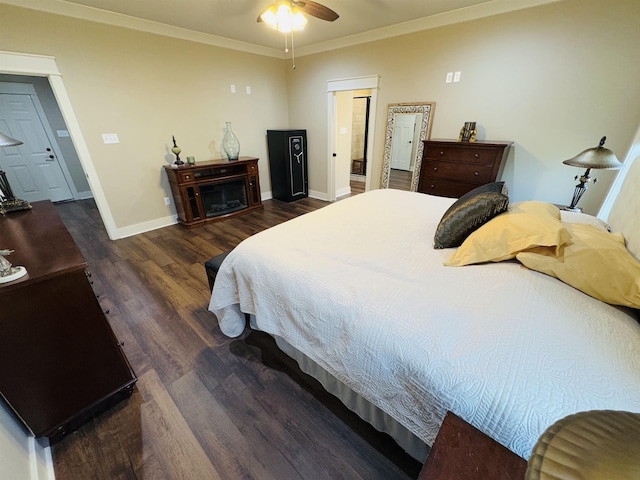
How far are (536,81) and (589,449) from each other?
3.53 meters

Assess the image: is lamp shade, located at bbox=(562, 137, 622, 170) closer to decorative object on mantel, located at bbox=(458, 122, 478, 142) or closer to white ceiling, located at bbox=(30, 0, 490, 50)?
decorative object on mantel, located at bbox=(458, 122, 478, 142)

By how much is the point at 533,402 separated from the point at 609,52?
10.7 feet

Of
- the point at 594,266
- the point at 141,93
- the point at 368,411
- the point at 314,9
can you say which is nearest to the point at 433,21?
the point at 314,9

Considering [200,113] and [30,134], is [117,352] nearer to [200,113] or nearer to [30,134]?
[200,113]

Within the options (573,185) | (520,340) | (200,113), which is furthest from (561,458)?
(200,113)

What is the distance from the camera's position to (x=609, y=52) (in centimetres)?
223

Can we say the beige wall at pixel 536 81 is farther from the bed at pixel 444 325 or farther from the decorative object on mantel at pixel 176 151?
the decorative object on mantel at pixel 176 151

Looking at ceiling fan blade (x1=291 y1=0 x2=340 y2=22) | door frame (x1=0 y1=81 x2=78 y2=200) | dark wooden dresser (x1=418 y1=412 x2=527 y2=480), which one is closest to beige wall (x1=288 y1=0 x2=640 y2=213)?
ceiling fan blade (x1=291 y1=0 x2=340 y2=22)

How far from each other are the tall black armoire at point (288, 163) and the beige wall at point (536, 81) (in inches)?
65.8

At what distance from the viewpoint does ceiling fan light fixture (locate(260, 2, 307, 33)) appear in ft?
6.47

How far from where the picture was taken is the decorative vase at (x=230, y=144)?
395 centimetres

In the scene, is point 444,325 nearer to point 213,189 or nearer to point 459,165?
point 459,165

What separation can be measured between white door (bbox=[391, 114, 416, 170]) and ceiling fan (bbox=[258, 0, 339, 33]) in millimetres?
1695

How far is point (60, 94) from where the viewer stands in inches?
107
